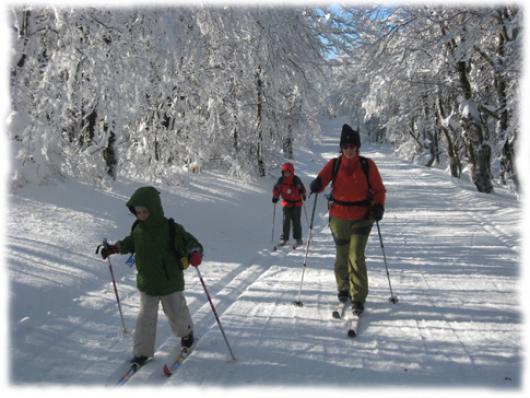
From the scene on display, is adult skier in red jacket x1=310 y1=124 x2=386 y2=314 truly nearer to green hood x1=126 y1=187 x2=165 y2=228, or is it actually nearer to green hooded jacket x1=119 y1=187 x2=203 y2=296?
green hooded jacket x1=119 y1=187 x2=203 y2=296

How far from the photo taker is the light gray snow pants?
4215 mm

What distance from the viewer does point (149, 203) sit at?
4195 millimetres

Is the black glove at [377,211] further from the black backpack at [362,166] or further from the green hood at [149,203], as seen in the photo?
the green hood at [149,203]

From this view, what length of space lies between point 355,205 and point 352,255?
615mm

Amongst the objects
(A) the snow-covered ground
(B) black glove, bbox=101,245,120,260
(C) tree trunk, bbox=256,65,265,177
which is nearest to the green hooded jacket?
A: (B) black glove, bbox=101,245,120,260

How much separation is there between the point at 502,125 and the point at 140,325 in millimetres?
13998

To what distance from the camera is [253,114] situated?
19.5 metres

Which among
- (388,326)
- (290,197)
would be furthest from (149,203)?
(290,197)

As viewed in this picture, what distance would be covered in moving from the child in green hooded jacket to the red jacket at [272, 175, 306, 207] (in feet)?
19.6

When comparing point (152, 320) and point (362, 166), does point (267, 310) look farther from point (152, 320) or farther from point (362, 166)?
point (362, 166)

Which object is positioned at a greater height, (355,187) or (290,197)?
(355,187)

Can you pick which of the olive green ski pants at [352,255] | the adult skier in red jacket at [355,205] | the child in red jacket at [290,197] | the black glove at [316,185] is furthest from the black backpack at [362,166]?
the child in red jacket at [290,197]

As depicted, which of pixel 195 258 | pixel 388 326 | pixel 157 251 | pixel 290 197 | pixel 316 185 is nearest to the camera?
pixel 195 258

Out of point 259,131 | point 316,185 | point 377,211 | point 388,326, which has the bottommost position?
point 388,326
